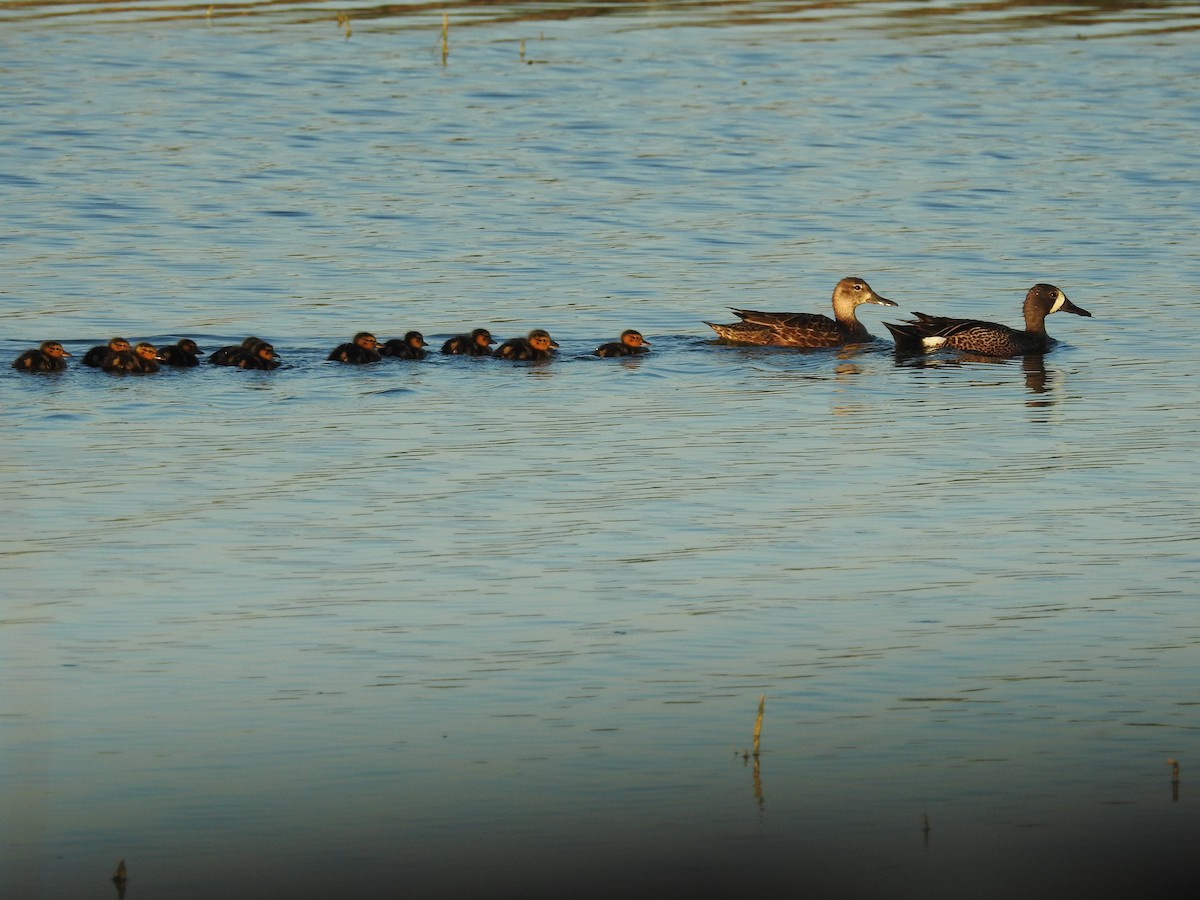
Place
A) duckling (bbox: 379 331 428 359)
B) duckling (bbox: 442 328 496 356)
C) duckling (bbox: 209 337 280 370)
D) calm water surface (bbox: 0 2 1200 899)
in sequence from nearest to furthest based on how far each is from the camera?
calm water surface (bbox: 0 2 1200 899), duckling (bbox: 209 337 280 370), duckling (bbox: 379 331 428 359), duckling (bbox: 442 328 496 356)

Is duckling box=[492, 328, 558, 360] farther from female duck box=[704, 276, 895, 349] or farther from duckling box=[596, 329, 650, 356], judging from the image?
female duck box=[704, 276, 895, 349]

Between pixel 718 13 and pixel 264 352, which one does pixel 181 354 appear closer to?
pixel 264 352

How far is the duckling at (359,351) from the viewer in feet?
41.5

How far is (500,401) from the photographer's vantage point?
12.0 meters

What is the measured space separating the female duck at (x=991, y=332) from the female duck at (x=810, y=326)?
15.3 inches

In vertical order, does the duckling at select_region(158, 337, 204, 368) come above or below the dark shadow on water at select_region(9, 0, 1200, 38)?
below

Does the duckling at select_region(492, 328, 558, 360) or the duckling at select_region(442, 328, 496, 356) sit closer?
the duckling at select_region(492, 328, 558, 360)

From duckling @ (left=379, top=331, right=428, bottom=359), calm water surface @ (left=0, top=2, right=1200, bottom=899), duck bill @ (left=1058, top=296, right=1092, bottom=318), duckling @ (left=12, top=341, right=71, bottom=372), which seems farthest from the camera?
duck bill @ (left=1058, top=296, right=1092, bottom=318)

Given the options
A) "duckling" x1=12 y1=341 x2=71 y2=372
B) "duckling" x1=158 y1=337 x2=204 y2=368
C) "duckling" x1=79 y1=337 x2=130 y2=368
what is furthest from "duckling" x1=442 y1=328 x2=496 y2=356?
"duckling" x1=12 y1=341 x2=71 y2=372

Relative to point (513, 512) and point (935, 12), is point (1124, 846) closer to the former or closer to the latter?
point (513, 512)

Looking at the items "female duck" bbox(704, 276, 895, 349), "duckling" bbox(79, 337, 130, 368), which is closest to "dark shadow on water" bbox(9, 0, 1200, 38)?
"female duck" bbox(704, 276, 895, 349)

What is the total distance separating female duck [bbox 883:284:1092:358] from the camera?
13758mm

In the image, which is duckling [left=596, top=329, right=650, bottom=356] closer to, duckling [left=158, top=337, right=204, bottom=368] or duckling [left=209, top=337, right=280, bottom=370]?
duckling [left=209, top=337, right=280, bottom=370]

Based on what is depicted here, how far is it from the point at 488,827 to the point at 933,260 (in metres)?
12.1
